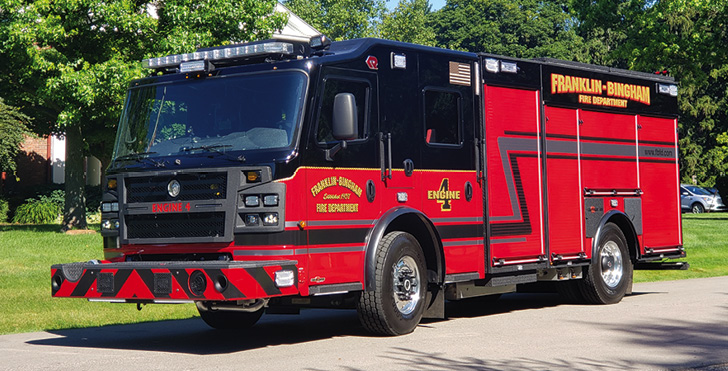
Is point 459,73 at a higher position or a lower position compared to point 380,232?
higher

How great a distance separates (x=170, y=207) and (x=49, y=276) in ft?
28.5

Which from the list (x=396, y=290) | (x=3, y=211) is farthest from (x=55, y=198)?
(x=396, y=290)

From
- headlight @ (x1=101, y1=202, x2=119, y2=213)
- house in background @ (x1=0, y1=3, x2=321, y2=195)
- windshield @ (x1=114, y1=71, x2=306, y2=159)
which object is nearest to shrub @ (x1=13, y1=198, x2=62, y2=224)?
house in background @ (x1=0, y1=3, x2=321, y2=195)

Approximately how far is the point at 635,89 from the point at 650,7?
22.3m

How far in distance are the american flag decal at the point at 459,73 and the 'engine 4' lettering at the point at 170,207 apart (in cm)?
341

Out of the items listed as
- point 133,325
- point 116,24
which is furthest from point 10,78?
point 133,325

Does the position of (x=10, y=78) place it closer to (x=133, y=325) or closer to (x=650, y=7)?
(x=133, y=325)

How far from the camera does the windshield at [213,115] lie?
8.78 metres

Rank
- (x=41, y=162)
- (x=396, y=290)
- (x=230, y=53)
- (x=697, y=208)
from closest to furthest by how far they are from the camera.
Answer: (x=230, y=53)
(x=396, y=290)
(x=41, y=162)
(x=697, y=208)

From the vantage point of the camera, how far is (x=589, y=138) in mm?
12484

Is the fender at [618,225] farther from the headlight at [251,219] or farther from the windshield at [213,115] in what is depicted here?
the headlight at [251,219]

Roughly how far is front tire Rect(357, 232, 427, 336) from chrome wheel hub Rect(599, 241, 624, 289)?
3884mm

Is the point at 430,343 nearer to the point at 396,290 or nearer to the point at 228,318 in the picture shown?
the point at 396,290

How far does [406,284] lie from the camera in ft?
31.8
